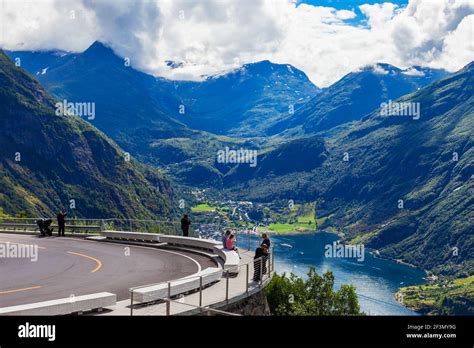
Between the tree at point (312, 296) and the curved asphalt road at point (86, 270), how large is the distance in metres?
25.5

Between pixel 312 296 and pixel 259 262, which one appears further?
pixel 312 296

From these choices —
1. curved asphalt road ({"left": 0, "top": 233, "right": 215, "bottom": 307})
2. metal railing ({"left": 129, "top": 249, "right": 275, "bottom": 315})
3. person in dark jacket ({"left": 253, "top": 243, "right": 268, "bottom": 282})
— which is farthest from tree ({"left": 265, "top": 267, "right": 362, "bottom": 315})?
metal railing ({"left": 129, "top": 249, "right": 275, "bottom": 315})

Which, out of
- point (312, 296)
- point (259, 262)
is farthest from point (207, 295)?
point (312, 296)

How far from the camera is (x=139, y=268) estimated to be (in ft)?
104

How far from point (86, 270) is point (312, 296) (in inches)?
1879

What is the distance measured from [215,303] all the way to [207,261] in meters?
13.2

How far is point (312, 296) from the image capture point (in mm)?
73375

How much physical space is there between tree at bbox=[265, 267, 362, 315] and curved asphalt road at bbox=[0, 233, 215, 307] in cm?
2550

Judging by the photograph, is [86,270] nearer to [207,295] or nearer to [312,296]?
[207,295]

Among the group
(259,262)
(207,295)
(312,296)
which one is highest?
(259,262)

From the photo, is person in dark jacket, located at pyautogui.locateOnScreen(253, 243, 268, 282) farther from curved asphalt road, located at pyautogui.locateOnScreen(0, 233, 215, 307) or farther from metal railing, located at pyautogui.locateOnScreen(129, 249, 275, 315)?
curved asphalt road, located at pyautogui.locateOnScreen(0, 233, 215, 307)
